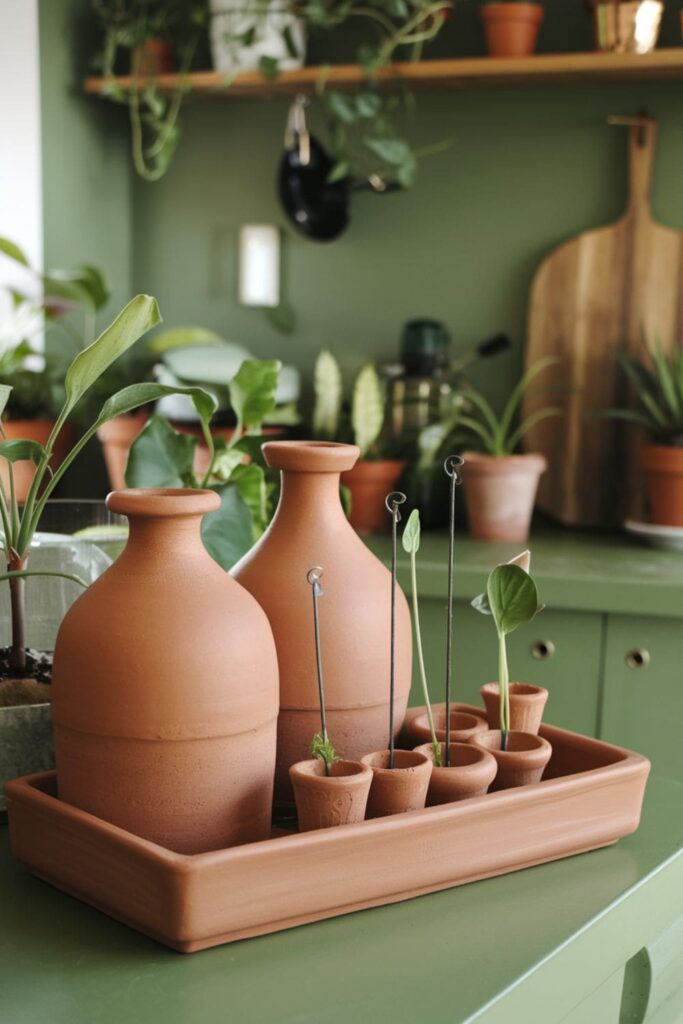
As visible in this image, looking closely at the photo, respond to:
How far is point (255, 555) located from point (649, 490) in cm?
154

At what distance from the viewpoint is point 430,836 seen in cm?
79

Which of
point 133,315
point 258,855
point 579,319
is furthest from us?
point 579,319

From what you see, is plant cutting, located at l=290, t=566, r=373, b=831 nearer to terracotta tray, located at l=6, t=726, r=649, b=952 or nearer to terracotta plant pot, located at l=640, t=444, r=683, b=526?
terracotta tray, located at l=6, t=726, r=649, b=952

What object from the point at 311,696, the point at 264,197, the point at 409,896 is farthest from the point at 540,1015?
the point at 264,197

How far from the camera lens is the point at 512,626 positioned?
884mm

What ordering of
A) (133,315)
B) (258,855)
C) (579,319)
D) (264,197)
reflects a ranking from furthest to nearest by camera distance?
(264,197), (579,319), (133,315), (258,855)

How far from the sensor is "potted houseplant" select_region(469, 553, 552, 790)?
2.83 feet

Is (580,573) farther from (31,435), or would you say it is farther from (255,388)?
(31,435)

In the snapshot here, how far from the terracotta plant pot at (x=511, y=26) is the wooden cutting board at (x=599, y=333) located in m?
0.28

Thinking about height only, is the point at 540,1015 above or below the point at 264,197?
below

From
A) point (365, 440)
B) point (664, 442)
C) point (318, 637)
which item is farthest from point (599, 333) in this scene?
point (318, 637)

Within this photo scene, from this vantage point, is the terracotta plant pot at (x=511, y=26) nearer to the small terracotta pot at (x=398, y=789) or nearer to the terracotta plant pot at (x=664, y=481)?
the terracotta plant pot at (x=664, y=481)

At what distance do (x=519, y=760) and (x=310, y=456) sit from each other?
0.87 ft

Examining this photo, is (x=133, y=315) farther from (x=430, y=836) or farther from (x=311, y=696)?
(x=430, y=836)
